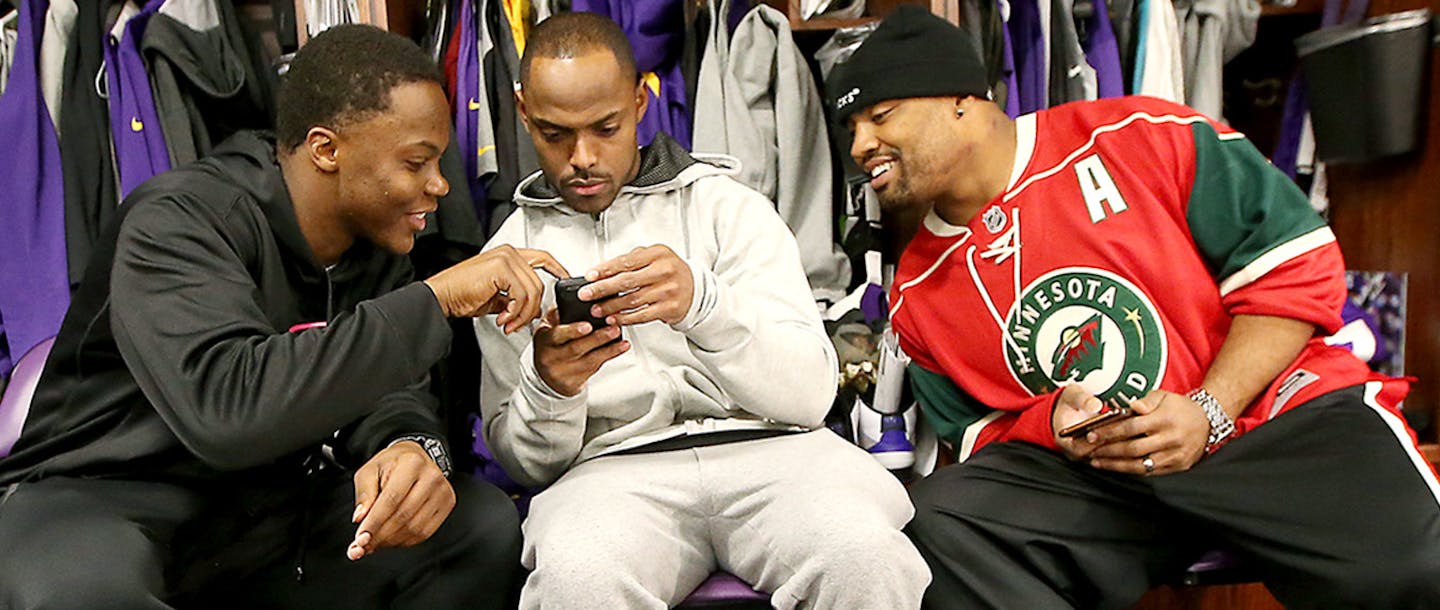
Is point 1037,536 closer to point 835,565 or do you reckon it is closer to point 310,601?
point 835,565

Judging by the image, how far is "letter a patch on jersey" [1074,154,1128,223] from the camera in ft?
5.54

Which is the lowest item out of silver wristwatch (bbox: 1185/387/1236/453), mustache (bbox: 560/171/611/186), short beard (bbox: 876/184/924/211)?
silver wristwatch (bbox: 1185/387/1236/453)

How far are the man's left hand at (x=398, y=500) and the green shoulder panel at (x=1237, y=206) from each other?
1213mm

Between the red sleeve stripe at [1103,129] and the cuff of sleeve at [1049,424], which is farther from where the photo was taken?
the red sleeve stripe at [1103,129]

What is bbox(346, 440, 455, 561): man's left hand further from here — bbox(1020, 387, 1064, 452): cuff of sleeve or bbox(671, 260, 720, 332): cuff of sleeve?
bbox(1020, 387, 1064, 452): cuff of sleeve

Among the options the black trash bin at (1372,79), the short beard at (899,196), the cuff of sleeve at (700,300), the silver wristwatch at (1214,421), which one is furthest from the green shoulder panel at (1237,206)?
the cuff of sleeve at (700,300)

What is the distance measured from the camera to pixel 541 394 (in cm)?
146

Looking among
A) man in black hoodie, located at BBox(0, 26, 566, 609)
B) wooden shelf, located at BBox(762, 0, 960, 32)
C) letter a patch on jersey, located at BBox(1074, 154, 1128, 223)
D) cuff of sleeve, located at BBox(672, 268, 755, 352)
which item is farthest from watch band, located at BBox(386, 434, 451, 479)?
wooden shelf, located at BBox(762, 0, 960, 32)

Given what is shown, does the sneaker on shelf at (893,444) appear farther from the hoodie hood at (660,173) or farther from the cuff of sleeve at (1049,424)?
the hoodie hood at (660,173)

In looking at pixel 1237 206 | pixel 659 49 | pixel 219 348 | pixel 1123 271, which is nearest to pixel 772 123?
pixel 659 49

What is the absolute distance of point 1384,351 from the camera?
2285 mm

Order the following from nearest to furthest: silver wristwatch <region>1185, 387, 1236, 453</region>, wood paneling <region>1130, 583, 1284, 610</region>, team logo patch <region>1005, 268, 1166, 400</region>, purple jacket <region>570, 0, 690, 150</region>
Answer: silver wristwatch <region>1185, 387, 1236, 453</region> → team logo patch <region>1005, 268, 1166, 400</region> → wood paneling <region>1130, 583, 1284, 610</region> → purple jacket <region>570, 0, 690, 150</region>

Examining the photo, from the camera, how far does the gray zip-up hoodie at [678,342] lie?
1.46 meters

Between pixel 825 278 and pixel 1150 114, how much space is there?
716 millimetres
